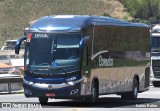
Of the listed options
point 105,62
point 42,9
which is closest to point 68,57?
point 105,62

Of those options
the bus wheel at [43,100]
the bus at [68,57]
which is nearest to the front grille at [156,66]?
the bus at [68,57]

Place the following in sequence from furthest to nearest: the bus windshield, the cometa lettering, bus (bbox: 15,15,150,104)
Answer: the cometa lettering, the bus windshield, bus (bbox: 15,15,150,104)

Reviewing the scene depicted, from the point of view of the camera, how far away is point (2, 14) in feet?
488

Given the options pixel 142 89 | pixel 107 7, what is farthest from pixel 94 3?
pixel 142 89

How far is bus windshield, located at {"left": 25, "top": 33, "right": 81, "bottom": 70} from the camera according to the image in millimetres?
24188

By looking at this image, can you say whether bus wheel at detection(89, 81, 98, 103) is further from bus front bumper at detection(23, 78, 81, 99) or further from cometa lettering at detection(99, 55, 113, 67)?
bus front bumper at detection(23, 78, 81, 99)

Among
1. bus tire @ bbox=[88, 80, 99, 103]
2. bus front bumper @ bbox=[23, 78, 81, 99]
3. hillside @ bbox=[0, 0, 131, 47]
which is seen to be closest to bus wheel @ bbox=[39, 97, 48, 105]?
bus front bumper @ bbox=[23, 78, 81, 99]

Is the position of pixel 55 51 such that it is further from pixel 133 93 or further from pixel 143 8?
pixel 143 8

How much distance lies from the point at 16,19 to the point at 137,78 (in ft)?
385

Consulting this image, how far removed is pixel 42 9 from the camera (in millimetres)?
150250

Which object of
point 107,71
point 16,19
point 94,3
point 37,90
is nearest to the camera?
Result: point 37,90

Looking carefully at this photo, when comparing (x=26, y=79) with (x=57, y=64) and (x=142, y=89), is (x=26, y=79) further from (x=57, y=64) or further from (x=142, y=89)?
(x=142, y=89)

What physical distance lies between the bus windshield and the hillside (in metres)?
116

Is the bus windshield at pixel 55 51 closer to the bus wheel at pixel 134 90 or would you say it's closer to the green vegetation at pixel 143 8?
the bus wheel at pixel 134 90
